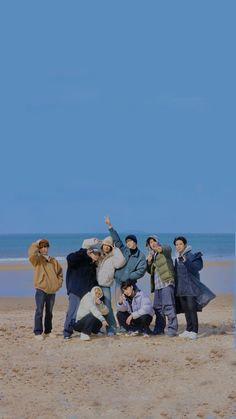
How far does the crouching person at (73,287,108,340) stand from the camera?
11.5 m

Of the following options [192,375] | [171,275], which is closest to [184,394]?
[192,375]

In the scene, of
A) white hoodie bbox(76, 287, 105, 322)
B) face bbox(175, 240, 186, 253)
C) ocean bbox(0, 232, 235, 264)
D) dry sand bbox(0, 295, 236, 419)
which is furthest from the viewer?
ocean bbox(0, 232, 235, 264)

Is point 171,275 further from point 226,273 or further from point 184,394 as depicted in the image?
point 226,273

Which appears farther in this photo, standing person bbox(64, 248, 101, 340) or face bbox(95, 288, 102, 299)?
standing person bbox(64, 248, 101, 340)

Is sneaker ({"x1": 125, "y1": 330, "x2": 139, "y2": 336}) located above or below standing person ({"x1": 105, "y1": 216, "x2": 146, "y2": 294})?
below

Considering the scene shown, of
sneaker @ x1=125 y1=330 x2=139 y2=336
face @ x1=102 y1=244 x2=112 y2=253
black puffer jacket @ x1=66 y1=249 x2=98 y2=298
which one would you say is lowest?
sneaker @ x1=125 y1=330 x2=139 y2=336

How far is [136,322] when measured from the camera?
11.9 meters

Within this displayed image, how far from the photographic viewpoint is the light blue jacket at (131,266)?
1168 centimetres

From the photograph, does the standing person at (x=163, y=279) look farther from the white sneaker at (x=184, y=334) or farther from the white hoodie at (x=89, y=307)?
the white hoodie at (x=89, y=307)

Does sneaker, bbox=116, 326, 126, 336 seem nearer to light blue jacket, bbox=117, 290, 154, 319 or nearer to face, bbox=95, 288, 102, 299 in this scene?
light blue jacket, bbox=117, 290, 154, 319

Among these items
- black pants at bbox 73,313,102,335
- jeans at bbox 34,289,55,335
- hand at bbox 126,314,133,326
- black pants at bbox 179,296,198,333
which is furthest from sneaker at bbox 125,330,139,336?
jeans at bbox 34,289,55,335

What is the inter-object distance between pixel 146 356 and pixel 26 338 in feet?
7.51

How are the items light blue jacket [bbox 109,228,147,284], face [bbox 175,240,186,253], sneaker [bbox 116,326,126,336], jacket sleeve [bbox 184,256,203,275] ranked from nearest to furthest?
face [bbox 175,240,186,253] → jacket sleeve [bbox 184,256,203,275] → light blue jacket [bbox 109,228,147,284] → sneaker [bbox 116,326,126,336]

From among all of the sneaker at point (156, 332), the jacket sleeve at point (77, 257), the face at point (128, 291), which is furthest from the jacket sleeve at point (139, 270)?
the sneaker at point (156, 332)
